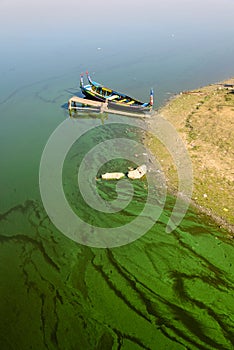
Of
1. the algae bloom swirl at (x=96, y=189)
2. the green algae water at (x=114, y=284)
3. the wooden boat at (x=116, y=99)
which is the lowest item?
the green algae water at (x=114, y=284)

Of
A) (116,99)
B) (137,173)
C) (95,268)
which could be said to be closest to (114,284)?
(95,268)

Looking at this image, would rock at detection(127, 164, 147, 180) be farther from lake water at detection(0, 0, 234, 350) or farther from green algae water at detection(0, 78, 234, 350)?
green algae water at detection(0, 78, 234, 350)

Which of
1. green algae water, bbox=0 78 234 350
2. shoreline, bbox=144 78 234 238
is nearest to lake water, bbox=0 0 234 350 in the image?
green algae water, bbox=0 78 234 350

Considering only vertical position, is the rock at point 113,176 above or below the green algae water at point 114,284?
above

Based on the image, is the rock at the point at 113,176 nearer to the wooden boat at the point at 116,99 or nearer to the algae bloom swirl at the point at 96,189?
the algae bloom swirl at the point at 96,189

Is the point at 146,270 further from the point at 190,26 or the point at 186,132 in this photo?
the point at 190,26

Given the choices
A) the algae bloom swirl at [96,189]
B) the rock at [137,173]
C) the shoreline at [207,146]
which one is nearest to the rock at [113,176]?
the algae bloom swirl at [96,189]
